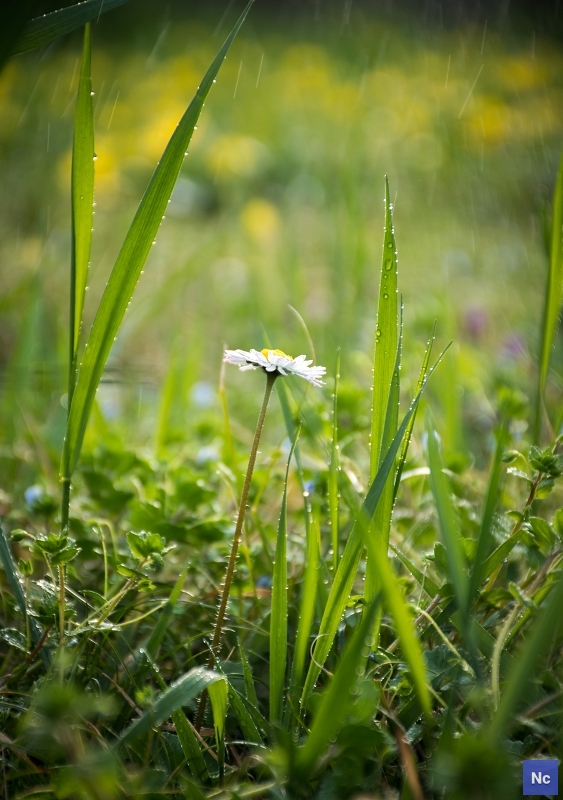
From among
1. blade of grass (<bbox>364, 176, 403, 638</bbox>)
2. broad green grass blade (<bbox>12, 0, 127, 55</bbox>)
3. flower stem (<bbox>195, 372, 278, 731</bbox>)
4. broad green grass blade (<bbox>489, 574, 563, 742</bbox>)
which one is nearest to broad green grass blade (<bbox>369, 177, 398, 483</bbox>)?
blade of grass (<bbox>364, 176, 403, 638</bbox>)

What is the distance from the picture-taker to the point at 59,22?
60 centimetres

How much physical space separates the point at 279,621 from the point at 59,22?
23.9 inches

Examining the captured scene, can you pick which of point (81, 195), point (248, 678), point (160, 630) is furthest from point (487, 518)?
point (81, 195)

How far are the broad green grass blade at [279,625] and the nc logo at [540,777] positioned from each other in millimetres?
203

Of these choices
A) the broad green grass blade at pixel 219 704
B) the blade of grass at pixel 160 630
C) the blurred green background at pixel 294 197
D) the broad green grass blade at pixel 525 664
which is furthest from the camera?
the blurred green background at pixel 294 197

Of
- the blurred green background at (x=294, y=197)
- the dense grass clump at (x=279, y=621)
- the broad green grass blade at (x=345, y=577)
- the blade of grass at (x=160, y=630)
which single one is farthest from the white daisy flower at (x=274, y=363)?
the blurred green background at (x=294, y=197)

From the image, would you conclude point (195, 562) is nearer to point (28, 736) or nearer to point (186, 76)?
point (28, 736)

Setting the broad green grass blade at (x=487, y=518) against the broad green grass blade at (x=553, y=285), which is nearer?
the broad green grass blade at (x=487, y=518)

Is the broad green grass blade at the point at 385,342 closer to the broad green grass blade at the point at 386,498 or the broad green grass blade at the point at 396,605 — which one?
the broad green grass blade at the point at 386,498

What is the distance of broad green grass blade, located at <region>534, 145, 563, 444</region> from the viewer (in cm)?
68

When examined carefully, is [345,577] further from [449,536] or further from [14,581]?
[14,581]

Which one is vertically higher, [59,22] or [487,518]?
[59,22]

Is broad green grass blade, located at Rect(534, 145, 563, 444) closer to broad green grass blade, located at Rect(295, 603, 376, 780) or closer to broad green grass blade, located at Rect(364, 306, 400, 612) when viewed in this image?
broad green grass blade, located at Rect(364, 306, 400, 612)

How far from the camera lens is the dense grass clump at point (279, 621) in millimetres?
447
